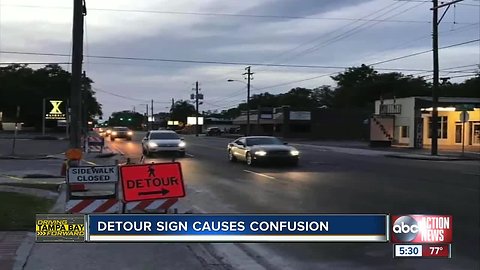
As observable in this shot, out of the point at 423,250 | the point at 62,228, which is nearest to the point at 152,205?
the point at 62,228

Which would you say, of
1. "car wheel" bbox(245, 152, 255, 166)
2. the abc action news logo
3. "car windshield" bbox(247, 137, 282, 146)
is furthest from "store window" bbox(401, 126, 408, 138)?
the abc action news logo

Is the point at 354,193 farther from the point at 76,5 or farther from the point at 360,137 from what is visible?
the point at 360,137

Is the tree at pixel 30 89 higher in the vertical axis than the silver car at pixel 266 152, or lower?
higher

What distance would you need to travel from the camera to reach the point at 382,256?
7.80 metres

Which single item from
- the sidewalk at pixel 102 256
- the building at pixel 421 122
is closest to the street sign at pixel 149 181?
the sidewalk at pixel 102 256

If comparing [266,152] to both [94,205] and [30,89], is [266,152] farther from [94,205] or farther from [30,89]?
[30,89]

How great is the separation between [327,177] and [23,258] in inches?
536

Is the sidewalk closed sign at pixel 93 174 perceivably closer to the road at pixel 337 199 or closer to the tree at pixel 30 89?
the road at pixel 337 199

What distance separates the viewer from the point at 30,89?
96.5 meters

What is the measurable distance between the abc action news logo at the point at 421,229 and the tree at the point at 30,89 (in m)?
91.6

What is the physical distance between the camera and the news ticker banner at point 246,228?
154 inches

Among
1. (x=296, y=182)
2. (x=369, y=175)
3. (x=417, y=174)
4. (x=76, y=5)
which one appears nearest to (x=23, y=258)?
(x=76, y=5)

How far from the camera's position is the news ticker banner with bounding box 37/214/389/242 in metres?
3.92

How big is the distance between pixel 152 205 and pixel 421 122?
4598 centimetres
